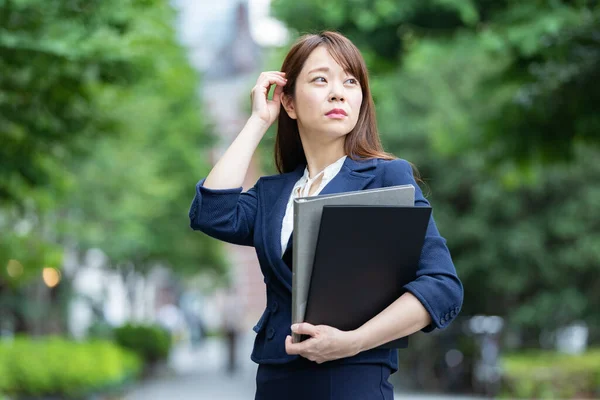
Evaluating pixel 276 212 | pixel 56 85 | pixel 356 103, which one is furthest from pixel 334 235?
pixel 56 85

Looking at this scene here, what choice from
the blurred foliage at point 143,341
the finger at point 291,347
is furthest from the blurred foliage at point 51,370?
the finger at point 291,347

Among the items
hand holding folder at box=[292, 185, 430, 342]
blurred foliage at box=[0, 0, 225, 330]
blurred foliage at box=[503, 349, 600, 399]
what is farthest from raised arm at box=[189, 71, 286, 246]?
blurred foliage at box=[503, 349, 600, 399]

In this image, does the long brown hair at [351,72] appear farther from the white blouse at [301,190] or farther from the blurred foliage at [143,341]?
the blurred foliage at [143,341]

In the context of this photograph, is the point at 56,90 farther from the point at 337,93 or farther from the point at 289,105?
the point at 337,93

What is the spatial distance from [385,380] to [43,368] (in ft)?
40.5

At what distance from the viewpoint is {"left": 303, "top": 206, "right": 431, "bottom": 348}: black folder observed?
208 centimetres

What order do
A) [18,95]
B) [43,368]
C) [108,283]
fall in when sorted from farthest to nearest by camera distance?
1. [108,283]
2. [43,368]
3. [18,95]

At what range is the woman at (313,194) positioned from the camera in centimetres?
215

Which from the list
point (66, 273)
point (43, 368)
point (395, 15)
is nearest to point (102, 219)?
point (66, 273)

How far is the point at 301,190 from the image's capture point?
7.98 ft

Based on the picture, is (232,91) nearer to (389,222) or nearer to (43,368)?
(43,368)

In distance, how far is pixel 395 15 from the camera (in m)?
9.35

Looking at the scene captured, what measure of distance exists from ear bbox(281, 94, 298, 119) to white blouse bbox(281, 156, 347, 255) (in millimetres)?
170

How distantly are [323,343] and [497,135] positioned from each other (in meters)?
6.80
